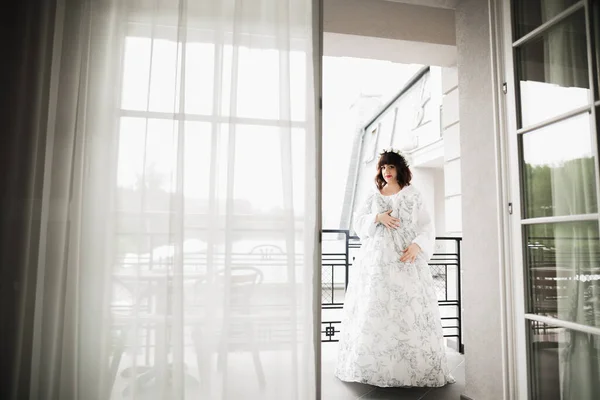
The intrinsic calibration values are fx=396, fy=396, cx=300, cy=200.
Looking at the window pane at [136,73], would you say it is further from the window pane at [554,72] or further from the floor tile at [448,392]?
the floor tile at [448,392]

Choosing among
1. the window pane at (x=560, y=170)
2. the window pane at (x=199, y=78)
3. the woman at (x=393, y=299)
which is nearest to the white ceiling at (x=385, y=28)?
the woman at (x=393, y=299)

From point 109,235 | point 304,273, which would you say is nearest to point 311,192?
point 304,273

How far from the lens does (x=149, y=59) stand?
1.66 metres

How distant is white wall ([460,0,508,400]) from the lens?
1.95 meters

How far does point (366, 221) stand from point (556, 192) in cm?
138

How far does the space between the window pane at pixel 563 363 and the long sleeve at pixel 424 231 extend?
1059 millimetres

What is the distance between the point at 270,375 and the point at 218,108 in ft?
3.68

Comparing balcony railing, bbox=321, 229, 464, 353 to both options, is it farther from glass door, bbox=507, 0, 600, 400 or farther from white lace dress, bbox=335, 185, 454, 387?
glass door, bbox=507, 0, 600, 400

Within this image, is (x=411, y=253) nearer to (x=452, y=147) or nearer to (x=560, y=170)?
(x=560, y=170)

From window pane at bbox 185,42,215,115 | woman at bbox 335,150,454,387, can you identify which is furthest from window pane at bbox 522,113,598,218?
window pane at bbox 185,42,215,115

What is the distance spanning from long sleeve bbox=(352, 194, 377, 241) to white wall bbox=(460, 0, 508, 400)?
2.27 ft

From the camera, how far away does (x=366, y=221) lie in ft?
9.25

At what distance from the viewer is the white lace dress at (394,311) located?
2.47 m

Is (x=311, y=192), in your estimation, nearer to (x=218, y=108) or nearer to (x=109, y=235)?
(x=218, y=108)
